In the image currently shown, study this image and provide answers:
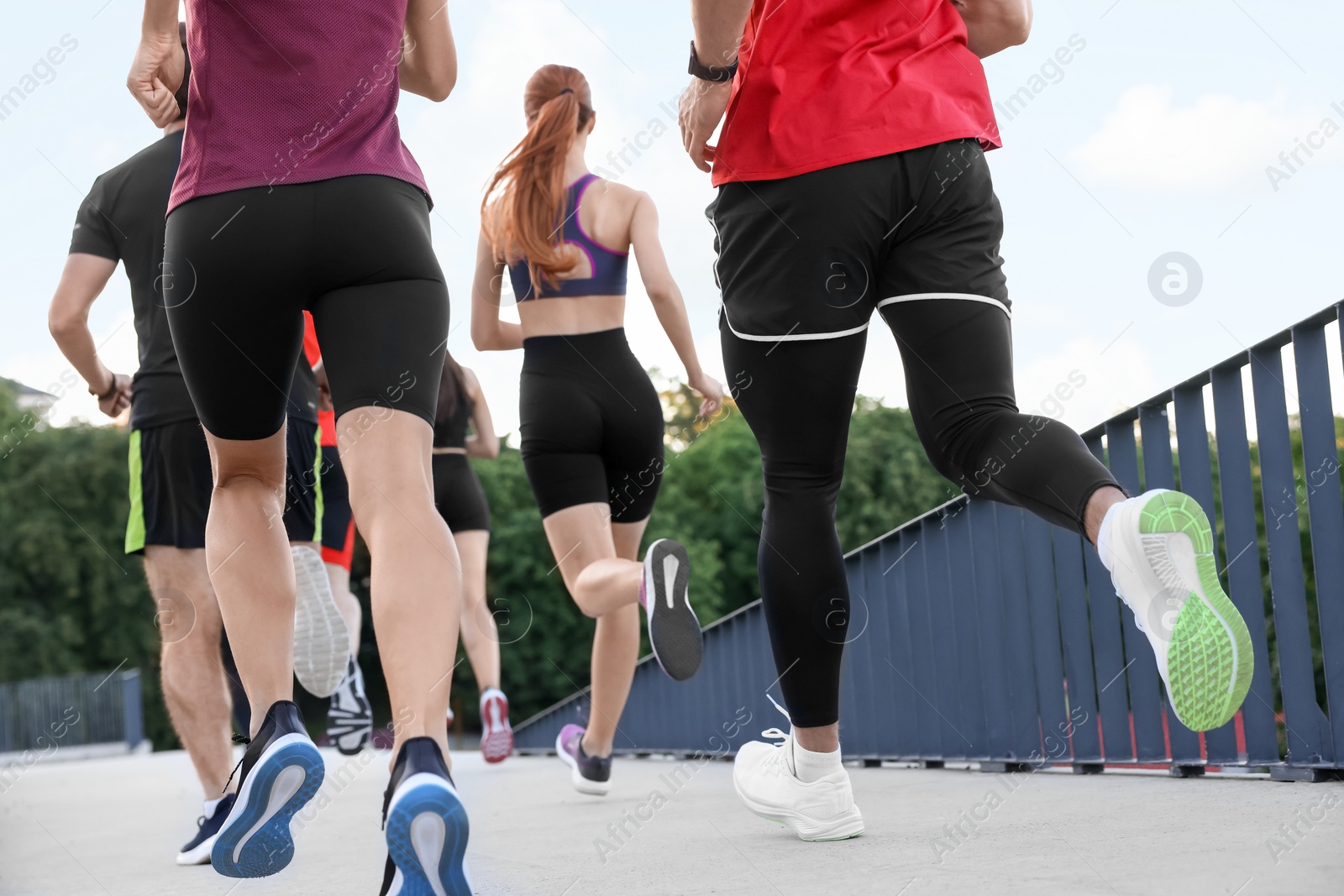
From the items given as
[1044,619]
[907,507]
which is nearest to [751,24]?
[1044,619]

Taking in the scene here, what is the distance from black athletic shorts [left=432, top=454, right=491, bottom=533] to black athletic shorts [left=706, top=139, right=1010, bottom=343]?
13.1 feet

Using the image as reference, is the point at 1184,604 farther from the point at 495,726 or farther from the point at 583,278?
the point at 495,726

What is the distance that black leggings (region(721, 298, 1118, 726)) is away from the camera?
218cm

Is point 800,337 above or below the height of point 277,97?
below

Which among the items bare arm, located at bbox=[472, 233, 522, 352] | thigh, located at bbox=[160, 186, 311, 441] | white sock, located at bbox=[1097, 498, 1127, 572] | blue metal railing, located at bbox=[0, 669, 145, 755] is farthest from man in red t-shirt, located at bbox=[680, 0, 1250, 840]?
blue metal railing, located at bbox=[0, 669, 145, 755]

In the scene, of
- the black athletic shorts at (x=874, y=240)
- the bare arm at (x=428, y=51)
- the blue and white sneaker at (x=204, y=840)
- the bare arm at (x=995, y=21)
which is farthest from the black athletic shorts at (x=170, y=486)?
the bare arm at (x=995, y=21)

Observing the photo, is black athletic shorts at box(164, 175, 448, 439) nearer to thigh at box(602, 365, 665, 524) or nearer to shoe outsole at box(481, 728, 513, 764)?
thigh at box(602, 365, 665, 524)

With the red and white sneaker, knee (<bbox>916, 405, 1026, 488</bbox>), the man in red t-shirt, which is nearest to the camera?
knee (<bbox>916, 405, 1026, 488</bbox>)

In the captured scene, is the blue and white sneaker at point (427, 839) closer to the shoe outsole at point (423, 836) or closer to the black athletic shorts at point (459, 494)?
the shoe outsole at point (423, 836)

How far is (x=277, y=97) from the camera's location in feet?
6.47

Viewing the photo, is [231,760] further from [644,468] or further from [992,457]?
[992,457]

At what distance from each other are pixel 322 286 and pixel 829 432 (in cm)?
106

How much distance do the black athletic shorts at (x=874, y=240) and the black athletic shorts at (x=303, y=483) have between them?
1988 mm

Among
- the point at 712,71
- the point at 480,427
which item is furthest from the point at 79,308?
the point at 480,427
